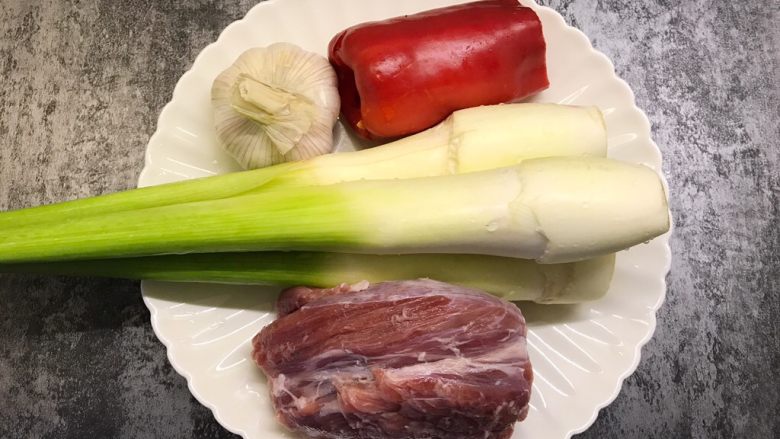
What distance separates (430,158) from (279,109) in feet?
1.46

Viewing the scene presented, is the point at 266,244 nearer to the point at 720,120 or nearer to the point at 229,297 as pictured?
the point at 229,297

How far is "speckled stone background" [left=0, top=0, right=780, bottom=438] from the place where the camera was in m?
1.94

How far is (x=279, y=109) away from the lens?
1612 millimetres

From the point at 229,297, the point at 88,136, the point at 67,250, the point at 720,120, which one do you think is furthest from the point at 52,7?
the point at 720,120

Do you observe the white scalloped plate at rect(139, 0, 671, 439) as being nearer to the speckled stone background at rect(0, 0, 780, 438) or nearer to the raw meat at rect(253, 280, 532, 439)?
the raw meat at rect(253, 280, 532, 439)

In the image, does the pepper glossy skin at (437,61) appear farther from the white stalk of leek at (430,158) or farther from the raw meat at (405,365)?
the raw meat at (405,365)

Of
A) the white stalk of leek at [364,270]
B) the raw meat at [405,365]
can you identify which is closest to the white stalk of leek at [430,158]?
the white stalk of leek at [364,270]

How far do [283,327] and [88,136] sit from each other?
3.64 ft

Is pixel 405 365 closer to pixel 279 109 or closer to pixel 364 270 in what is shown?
pixel 364 270

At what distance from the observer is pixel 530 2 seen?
1802 mm

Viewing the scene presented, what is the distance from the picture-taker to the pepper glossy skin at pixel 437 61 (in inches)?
64.1

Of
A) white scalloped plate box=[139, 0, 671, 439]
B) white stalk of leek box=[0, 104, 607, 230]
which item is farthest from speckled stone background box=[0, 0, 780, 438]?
white stalk of leek box=[0, 104, 607, 230]

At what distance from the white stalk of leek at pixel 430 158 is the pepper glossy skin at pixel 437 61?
0.24 ft

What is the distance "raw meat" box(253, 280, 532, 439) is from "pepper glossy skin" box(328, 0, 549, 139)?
52 cm
